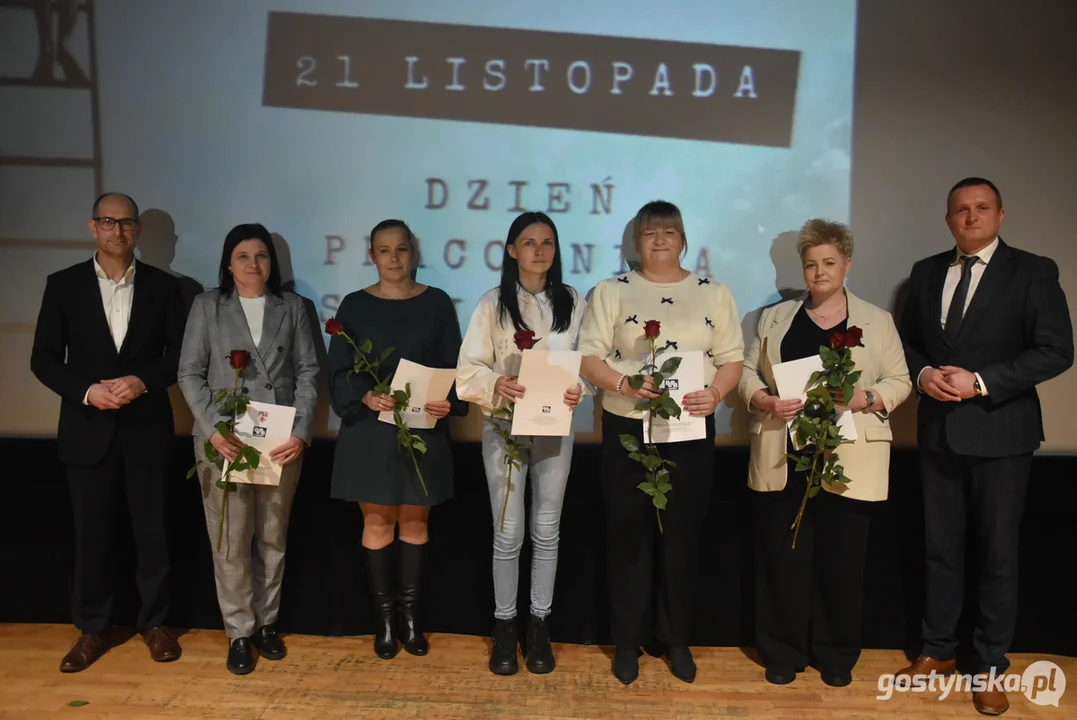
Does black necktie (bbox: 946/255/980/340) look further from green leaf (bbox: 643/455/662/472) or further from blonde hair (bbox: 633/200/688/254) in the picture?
green leaf (bbox: 643/455/662/472)

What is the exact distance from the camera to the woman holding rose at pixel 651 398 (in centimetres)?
269

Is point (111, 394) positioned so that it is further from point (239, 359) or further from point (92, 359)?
point (239, 359)

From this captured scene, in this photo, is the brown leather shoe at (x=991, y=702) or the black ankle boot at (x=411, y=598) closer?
the brown leather shoe at (x=991, y=702)

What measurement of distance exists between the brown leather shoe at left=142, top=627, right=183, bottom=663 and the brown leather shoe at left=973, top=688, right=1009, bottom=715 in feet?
9.67

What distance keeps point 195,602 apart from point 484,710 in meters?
1.46

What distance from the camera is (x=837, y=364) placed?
260 centimetres

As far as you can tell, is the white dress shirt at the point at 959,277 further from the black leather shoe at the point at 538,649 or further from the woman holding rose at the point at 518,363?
the black leather shoe at the point at 538,649

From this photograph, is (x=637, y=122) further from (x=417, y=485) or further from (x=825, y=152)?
(x=417, y=485)

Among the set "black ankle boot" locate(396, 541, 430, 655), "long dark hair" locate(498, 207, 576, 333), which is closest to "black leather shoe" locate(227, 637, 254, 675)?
"black ankle boot" locate(396, 541, 430, 655)

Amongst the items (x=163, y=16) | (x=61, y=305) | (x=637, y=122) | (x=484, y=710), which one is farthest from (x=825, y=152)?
(x=61, y=305)

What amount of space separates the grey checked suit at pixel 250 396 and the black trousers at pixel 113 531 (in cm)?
27

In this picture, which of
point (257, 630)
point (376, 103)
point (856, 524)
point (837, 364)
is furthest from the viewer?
point (376, 103)

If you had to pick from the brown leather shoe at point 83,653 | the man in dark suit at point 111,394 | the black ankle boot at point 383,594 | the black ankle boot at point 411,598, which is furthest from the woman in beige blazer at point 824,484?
the brown leather shoe at point 83,653

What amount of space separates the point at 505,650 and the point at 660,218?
5.53 ft
